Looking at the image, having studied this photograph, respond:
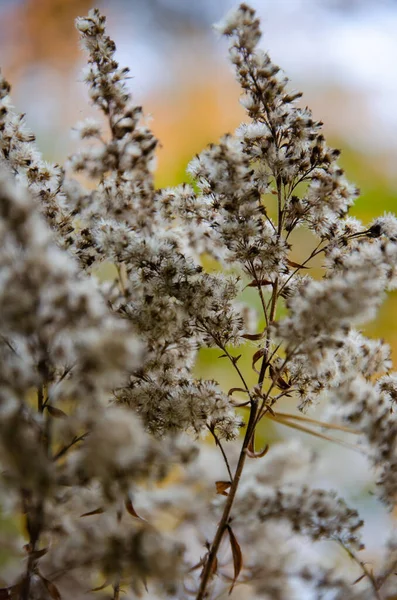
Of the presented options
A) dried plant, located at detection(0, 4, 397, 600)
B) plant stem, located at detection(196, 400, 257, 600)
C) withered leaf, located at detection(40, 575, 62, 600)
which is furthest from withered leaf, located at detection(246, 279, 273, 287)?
withered leaf, located at detection(40, 575, 62, 600)

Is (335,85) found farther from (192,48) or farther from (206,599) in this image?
(206,599)

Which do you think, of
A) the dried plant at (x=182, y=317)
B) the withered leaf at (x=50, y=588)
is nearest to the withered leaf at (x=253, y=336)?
the dried plant at (x=182, y=317)

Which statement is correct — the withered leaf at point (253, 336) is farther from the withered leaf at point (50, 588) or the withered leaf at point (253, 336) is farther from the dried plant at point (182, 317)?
the withered leaf at point (50, 588)

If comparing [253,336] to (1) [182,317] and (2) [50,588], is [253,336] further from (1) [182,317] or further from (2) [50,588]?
(2) [50,588]

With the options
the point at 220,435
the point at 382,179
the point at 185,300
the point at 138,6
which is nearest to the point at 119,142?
the point at 185,300

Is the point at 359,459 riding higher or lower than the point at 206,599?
higher

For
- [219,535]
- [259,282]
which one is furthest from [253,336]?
[219,535]

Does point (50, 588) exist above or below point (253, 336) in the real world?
below

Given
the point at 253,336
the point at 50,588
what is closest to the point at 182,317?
the point at 253,336

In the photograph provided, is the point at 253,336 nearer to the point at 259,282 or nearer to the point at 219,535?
the point at 259,282
